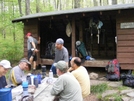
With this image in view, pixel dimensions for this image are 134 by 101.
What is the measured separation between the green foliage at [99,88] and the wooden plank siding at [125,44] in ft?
5.51

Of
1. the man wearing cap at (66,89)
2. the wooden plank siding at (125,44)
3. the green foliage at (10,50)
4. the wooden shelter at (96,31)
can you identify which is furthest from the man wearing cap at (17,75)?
the green foliage at (10,50)

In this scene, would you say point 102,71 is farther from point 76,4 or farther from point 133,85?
point 76,4

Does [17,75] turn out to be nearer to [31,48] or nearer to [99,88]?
[99,88]

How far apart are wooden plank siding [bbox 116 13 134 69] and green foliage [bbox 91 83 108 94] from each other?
1.68m

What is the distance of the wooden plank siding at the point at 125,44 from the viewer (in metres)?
7.38

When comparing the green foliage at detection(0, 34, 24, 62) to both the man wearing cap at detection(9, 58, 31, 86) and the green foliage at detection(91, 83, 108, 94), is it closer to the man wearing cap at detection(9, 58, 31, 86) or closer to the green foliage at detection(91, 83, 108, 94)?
the green foliage at detection(91, 83, 108, 94)

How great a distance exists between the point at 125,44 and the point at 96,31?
101 inches

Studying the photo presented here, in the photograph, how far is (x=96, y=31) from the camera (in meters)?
9.81

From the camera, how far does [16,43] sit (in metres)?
12.1

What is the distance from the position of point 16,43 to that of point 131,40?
725 cm

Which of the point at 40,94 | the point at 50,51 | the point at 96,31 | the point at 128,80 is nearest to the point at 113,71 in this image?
the point at 128,80

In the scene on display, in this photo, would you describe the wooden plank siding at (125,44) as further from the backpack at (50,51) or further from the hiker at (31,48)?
the hiker at (31,48)

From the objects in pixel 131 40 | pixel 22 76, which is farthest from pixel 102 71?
pixel 22 76

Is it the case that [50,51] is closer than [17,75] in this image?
No
